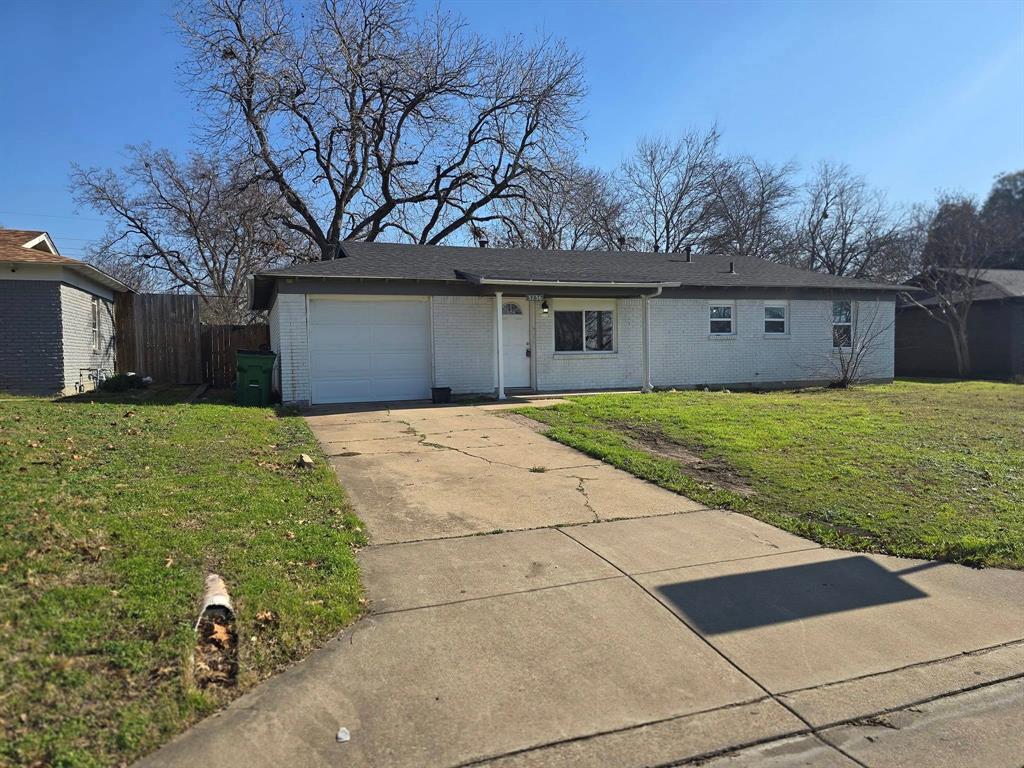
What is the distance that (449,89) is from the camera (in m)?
29.1

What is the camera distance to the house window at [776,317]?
19.5 metres

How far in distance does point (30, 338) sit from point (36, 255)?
178 cm

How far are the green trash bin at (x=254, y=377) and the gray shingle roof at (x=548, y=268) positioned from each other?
5.80ft

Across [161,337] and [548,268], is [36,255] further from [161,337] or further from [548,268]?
[548,268]

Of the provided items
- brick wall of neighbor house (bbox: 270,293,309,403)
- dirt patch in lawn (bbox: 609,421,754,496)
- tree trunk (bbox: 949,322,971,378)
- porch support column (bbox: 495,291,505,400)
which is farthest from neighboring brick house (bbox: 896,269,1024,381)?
brick wall of neighbor house (bbox: 270,293,309,403)

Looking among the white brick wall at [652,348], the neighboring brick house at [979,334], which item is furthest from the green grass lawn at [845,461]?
the neighboring brick house at [979,334]

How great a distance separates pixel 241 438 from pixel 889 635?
8.09m

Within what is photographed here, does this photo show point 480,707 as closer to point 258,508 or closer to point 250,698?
point 250,698

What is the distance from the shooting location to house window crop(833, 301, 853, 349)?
20453 mm

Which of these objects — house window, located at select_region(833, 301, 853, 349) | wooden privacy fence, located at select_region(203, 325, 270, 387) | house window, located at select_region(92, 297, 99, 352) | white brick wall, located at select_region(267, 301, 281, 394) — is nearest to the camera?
white brick wall, located at select_region(267, 301, 281, 394)

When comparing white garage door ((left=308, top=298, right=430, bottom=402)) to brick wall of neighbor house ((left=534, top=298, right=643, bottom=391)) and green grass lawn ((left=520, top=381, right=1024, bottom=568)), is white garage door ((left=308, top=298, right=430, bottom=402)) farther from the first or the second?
green grass lawn ((left=520, top=381, right=1024, bottom=568))

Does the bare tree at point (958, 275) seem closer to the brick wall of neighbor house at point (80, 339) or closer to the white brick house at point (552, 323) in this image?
the white brick house at point (552, 323)

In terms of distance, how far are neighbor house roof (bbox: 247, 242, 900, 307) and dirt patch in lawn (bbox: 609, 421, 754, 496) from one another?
A: 5.62 meters

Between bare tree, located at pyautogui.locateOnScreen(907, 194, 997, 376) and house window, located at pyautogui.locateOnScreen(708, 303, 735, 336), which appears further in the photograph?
bare tree, located at pyautogui.locateOnScreen(907, 194, 997, 376)
